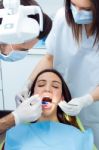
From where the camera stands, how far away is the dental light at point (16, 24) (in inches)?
47.6

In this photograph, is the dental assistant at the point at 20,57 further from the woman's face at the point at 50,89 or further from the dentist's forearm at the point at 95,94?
the dentist's forearm at the point at 95,94

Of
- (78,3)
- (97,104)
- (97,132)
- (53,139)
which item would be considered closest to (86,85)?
(97,104)

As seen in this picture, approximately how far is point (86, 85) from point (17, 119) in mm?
413

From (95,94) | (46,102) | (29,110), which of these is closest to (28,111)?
(29,110)

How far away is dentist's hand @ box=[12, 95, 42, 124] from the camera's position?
145 centimetres

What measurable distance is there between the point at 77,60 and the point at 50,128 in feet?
1.23

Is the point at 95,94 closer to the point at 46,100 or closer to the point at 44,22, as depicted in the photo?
the point at 46,100

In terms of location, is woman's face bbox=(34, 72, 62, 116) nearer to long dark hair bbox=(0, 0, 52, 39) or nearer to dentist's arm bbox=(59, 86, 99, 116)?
dentist's arm bbox=(59, 86, 99, 116)

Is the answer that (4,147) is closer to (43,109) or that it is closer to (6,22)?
(43,109)

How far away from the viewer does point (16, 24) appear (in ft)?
4.02

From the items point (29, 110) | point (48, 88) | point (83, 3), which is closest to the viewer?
point (83, 3)

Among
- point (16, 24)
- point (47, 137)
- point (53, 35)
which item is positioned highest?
point (16, 24)

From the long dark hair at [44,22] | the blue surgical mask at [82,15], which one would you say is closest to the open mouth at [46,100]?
the long dark hair at [44,22]

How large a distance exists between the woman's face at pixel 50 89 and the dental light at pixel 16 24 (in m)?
0.34
